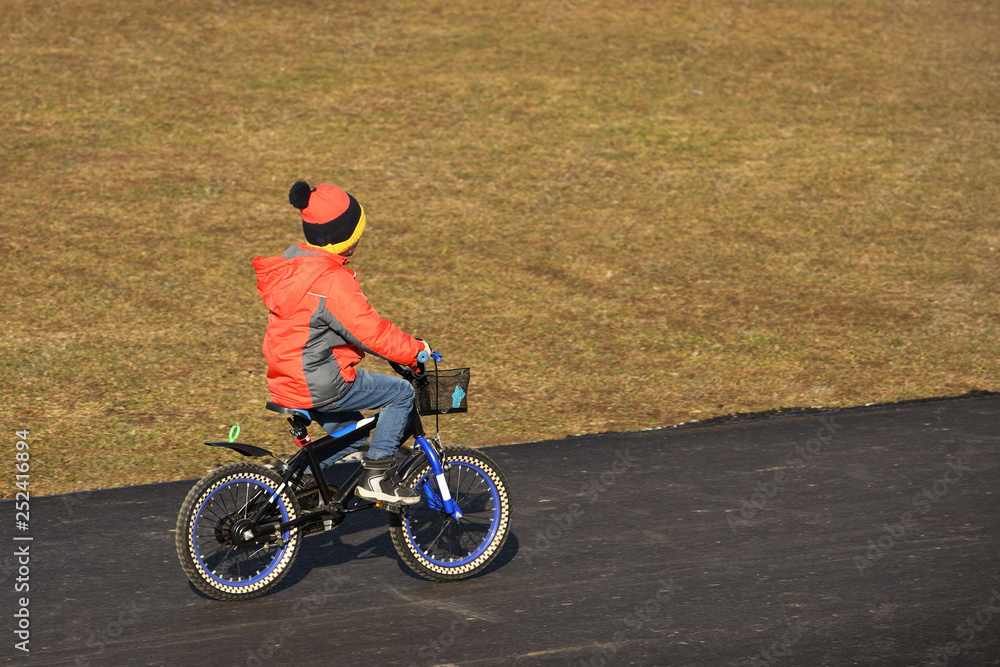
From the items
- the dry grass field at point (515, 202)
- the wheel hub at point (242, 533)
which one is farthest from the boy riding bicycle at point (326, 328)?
the dry grass field at point (515, 202)

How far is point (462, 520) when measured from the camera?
6.30 metres

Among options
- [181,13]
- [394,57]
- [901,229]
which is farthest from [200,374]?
[181,13]

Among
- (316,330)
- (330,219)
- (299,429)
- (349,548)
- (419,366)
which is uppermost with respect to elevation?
(330,219)

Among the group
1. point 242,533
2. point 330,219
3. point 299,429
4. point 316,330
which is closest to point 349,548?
point 242,533

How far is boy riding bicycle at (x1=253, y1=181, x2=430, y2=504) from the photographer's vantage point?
569 cm

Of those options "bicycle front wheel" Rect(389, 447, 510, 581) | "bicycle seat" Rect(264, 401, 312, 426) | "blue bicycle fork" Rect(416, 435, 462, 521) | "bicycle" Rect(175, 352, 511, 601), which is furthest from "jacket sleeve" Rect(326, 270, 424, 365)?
"bicycle front wheel" Rect(389, 447, 510, 581)

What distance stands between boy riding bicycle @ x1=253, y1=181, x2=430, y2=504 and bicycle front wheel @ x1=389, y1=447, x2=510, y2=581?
0.24 m

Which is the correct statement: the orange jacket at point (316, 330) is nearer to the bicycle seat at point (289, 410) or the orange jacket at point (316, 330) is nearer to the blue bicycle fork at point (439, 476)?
the bicycle seat at point (289, 410)

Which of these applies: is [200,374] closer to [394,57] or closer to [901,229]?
[901,229]

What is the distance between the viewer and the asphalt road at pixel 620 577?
5332 millimetres

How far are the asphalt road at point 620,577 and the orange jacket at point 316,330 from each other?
1207mm

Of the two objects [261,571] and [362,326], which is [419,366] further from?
[261,571]

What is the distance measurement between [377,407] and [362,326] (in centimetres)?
59

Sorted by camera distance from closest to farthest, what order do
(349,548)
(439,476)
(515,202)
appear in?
1. (439,476)
2. (349,548)
3. (515,202)
